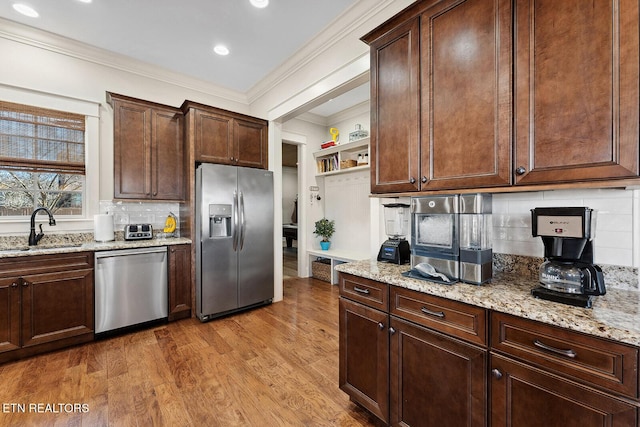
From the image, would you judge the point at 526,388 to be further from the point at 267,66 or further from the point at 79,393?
the point at 267,66

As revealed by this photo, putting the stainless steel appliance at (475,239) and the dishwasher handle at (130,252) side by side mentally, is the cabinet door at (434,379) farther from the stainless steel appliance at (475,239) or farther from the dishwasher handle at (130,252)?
the dishwasher handle at (130,252)

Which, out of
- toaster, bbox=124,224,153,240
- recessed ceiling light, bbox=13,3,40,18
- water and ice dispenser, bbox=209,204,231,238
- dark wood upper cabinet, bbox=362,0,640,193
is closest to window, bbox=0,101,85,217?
toaster, bbox=124,224,153,240

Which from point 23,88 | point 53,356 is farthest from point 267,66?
point 53,356

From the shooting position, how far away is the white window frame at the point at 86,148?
2912mm

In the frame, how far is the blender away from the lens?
198 cm

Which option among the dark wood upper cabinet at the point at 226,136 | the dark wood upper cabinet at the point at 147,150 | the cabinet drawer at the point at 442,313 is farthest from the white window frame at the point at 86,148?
the cabinet drawer at the point at 442,313

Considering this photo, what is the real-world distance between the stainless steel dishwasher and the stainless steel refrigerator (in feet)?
1.34

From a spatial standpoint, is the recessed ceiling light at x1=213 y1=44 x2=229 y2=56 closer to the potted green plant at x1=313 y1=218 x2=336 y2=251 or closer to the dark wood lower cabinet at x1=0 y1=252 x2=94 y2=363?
the dark wood lower cabinet at x1=0 y1=252 x2=94 y2=363

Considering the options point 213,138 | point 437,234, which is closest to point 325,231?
point 213,138

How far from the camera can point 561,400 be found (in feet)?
3.25

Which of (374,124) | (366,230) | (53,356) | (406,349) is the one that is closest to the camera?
(406,349)

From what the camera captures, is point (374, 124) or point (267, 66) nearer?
point (374, 124)

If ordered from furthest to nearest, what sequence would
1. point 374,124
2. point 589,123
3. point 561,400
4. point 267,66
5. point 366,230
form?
point 366,230 < point 267,66 < point 374,124 < point 589,123 < point 561,400

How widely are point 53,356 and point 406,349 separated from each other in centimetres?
313
